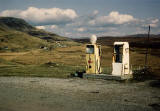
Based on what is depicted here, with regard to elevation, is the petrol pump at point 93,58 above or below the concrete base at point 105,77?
above

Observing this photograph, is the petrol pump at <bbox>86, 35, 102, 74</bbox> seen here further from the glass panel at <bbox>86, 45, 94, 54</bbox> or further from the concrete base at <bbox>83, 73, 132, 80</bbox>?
the concrete base at <bbox>83, 73, 132, 80</bbox>

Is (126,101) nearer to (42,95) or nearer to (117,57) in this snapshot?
(42,95)

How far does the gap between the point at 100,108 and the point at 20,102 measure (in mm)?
3907

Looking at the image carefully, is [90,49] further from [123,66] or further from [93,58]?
[123,66]

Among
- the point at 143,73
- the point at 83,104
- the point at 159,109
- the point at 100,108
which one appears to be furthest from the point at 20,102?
the point at 143,73

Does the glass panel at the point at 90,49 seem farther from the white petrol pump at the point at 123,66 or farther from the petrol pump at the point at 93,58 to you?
the white petrol pump at the point at 123,66

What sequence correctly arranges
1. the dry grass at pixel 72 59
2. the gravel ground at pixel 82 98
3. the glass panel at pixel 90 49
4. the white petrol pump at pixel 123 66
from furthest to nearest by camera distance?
the dry grass at pixel 72 59 < the glass panel at pixel 90 49 < the white petrol pump at pixel 123 66 < the gravel ground at pixel 82 98

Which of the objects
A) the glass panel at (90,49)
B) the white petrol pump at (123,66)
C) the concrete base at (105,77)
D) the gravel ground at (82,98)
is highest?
the glass panel at (90,49)

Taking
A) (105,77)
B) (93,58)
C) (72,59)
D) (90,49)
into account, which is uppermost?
Answer: (90,49)

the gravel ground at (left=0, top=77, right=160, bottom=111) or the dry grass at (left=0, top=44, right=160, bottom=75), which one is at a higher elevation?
the dry grass at (left=0, top=44, right=160, bottom=75)

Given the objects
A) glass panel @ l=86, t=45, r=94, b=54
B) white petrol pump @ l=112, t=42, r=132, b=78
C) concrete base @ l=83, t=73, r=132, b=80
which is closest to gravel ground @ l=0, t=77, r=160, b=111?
concrete base @ l=83, t=73, r=132, b=80

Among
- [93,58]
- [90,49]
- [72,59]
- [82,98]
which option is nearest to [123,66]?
[93,58]

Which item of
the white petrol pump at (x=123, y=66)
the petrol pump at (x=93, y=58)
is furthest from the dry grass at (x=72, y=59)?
the petrol pump at (x=93, y=58)

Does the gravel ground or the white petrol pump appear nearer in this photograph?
the gravel ground
